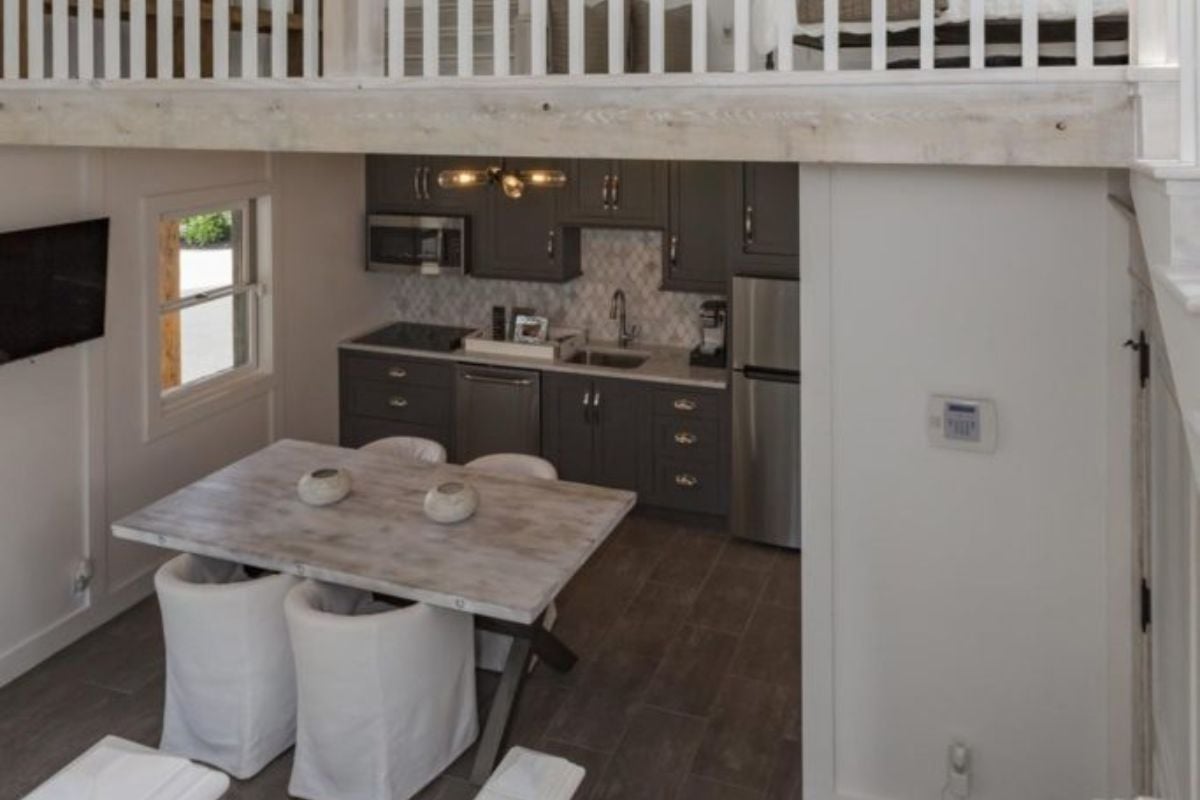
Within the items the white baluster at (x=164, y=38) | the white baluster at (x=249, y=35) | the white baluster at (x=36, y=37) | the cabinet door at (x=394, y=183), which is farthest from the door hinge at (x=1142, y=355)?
the cabinet door at (x=394, y=183)

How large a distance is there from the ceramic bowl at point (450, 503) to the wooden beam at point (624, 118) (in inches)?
51.9

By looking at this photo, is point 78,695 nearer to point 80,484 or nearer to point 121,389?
point 80,484

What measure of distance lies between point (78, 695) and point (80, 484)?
3.02 feet

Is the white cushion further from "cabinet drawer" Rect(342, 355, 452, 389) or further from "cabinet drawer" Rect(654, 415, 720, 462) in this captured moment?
"cabinet drawer" Rect(342, 355, 452, 389)

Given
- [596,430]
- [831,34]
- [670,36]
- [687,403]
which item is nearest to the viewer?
[831,34]

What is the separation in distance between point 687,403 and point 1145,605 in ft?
10.7

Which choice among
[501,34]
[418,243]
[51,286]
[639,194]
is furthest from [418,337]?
[501,34]

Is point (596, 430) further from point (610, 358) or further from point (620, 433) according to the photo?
point (610, 358)

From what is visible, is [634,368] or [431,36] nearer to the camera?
[431,36]

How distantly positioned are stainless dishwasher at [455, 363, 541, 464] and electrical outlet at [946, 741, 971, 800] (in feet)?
11.6

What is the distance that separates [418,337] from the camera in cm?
659

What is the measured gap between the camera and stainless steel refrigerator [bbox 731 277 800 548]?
5.18m

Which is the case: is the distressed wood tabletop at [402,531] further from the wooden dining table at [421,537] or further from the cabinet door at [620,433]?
the cabinet door at [620,433]

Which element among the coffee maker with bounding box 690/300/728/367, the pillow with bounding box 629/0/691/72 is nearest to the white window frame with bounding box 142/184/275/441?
the pillow with bounding box 629/0/691/72
